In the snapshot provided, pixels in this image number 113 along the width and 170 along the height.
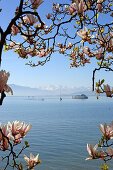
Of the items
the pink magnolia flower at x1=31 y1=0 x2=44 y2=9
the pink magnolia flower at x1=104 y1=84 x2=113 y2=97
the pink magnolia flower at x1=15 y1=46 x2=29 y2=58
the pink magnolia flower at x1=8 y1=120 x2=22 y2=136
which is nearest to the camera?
the pink magnolia flower at x1=8 y1=120 x2=22 y2=136

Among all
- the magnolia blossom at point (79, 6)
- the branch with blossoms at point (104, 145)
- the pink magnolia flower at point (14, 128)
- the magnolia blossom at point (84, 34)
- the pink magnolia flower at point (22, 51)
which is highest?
the magnolia blossom at point (79, 6)

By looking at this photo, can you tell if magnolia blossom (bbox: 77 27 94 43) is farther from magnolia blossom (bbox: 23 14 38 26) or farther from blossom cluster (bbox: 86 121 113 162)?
blossom cluster (bbox: 86 121 113 162)

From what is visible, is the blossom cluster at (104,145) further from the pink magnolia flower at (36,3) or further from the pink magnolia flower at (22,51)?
the pink magnolia flower at (22,51)

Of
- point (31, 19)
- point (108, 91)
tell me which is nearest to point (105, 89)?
point (108, 91)

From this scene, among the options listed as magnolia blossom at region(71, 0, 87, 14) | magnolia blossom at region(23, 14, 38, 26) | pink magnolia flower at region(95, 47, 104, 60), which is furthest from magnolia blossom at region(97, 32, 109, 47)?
magnolia blossom at region(23, 14, 38, 26)

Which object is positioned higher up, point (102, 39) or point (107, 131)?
point (102, 39)

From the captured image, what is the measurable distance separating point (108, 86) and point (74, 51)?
3.78 meters

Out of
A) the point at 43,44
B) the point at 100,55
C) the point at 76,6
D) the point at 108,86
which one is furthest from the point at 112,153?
the point at 43,44

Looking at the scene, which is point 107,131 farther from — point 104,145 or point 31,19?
point 31,19

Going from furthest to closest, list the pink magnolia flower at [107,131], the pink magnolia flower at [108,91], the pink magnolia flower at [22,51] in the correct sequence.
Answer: the pink magnolia flower at [22,51] < the pink magnolia flower at [108,91] < the pink magnolia flower at [107,131]

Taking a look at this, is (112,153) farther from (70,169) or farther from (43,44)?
(70,169)

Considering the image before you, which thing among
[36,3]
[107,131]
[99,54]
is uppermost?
[36,3]

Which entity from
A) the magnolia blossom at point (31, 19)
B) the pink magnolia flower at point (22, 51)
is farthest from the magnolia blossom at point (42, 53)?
the magnolia blossom at point (31, 19)

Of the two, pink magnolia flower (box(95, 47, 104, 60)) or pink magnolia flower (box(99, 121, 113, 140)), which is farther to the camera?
pink magnolia flower (box(95, 47, 104, 60))
